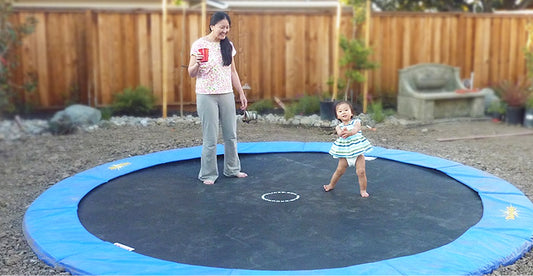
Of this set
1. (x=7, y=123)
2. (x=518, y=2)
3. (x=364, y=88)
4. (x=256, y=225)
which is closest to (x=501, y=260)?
(x=256, y=225)

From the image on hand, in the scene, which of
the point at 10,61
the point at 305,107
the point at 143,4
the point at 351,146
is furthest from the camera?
the point at 143,4

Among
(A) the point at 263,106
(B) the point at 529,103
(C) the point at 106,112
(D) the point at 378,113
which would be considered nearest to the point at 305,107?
(A) the point at 263,106

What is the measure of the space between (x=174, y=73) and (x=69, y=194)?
3.35 metres

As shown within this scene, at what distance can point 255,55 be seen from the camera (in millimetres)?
6566

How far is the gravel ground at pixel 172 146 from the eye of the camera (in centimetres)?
391

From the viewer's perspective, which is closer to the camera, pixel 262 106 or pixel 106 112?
pixel 262 106

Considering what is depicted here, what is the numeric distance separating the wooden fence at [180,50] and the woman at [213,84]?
2325 millimetres

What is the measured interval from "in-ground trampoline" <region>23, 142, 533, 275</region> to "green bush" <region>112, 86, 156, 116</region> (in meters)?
2.21

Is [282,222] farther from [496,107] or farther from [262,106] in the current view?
[496,107]

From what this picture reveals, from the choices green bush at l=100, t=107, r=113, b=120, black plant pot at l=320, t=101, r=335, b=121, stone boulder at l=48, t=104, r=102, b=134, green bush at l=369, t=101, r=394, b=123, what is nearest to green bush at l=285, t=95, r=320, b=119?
black plant pot at l=320, t=101, r=335, b=121

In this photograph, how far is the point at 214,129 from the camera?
3486 mm

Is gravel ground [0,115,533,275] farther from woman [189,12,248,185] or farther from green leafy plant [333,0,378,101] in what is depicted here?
woman [189,12,248,185]

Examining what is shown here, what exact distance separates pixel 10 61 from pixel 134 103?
4.67 ft

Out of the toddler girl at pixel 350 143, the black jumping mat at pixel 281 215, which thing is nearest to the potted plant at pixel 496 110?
the black jumping mat at pixel 281 215
